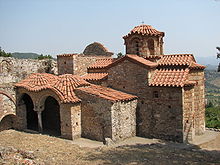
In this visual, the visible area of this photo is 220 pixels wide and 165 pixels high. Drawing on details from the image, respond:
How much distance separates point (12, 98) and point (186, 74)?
10.2 meters

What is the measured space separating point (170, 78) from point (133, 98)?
2.25 metres

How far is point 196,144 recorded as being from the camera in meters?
11.9

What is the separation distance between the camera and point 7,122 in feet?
47.8

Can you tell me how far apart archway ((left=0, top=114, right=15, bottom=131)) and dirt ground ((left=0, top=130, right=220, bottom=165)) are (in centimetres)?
304

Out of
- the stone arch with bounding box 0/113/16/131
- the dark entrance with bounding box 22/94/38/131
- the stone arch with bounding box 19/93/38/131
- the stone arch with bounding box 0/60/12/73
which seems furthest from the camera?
the stone arch with bounding box 0/60/12/73

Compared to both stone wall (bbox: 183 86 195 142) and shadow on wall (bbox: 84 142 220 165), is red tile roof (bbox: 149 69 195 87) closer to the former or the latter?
stone wall (bbox: 183 86 195 142)

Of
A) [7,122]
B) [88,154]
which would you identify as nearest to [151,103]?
[88,154]

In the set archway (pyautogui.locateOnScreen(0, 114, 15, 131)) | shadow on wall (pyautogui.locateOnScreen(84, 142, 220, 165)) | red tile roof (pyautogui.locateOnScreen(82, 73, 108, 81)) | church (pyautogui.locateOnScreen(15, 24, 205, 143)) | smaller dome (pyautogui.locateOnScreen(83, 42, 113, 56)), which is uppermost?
smaller dome (pyautogui.locateOnScreen(83, 42, 113, 56))

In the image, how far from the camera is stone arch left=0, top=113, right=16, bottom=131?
14346mm

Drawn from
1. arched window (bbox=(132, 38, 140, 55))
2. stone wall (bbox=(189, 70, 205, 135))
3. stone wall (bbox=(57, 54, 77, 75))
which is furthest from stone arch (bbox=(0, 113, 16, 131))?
stone wall (bbox=(189, 70, 205, 135))

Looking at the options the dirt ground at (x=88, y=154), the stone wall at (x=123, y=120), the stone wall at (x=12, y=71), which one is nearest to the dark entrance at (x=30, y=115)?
the stone wall at (x=12, y=71)

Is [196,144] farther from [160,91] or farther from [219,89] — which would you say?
[219,89]

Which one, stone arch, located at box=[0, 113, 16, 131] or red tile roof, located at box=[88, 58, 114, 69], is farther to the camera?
red tile roof, located at box=[88, 58, 114, 69]

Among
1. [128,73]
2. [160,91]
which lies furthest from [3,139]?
[160,91]
